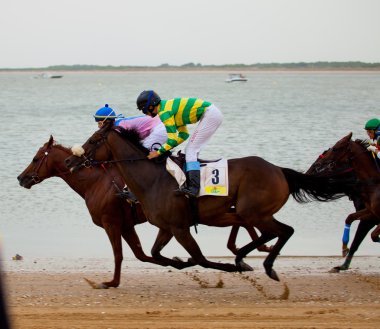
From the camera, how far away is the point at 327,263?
1306 centimetres

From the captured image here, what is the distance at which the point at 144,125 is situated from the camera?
11.4 meters

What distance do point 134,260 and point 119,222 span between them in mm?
2806

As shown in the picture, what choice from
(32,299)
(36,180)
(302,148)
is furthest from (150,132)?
(302,148)

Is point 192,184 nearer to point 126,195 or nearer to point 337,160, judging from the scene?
point 126,195

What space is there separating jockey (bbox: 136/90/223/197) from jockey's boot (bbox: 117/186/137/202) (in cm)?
67

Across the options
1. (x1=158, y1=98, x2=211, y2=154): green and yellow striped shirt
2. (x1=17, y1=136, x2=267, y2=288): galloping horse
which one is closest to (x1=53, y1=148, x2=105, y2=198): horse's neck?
(x1=17, y1=136, x2=267, y2=288): galloping horse

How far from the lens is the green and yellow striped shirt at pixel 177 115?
9781 millimetres

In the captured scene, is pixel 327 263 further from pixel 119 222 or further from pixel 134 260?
pixel 119 222

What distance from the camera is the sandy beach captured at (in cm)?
838

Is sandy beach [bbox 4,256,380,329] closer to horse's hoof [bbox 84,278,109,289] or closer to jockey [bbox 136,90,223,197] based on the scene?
horse's hoof [bbox 84,278,109,289]

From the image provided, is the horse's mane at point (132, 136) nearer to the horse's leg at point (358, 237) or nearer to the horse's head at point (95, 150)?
the horse's head at point (95, 150)

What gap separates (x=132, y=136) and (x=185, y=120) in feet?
2.10

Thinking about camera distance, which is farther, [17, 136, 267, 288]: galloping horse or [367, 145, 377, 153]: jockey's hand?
[367, 145, 377, 153]: jockey's hand

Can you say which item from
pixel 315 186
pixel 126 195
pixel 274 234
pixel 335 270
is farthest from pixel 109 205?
pixel 335 270
